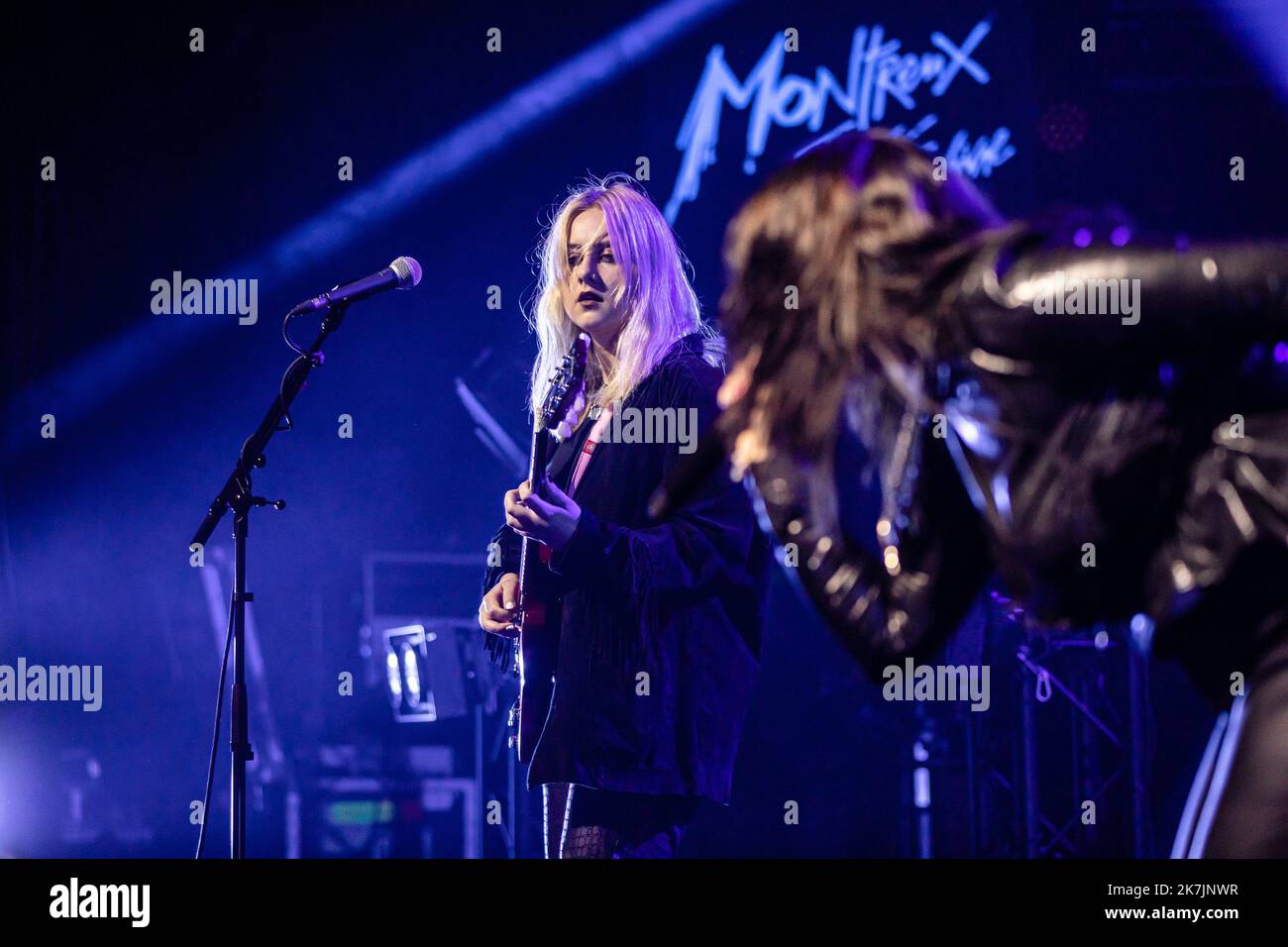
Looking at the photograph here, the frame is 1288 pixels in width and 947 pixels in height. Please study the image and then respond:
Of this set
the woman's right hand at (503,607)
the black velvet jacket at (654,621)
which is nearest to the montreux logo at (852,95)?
the black velvet jacket at (654,621)

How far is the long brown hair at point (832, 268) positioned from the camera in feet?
5.53

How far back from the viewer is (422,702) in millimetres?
4055

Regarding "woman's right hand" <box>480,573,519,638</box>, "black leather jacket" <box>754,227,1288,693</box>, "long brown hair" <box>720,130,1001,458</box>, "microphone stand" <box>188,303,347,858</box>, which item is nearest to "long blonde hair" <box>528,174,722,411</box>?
"woman's right hand" <box>480,573,519,638</box>

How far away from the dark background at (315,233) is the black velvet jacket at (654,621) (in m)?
1.14

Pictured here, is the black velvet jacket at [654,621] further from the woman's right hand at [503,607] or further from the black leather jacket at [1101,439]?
the black leather jacket at [1101,439]

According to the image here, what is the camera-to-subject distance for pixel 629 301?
126 inches

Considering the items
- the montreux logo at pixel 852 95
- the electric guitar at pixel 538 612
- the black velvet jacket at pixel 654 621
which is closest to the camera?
the black velvet jacket at pixel 654 621

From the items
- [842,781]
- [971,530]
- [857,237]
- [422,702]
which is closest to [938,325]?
[857,237]

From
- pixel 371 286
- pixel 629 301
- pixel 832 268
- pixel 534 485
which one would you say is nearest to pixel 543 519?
pixel 534 485

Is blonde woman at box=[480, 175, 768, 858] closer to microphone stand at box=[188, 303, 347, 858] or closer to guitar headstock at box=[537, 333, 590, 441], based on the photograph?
guitar headstock at box=[537, 333, 590, 441]

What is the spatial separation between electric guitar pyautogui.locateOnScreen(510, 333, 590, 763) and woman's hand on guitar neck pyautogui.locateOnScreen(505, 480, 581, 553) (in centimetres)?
8

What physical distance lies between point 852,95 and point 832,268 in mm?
2437
